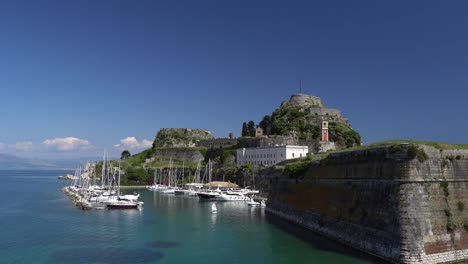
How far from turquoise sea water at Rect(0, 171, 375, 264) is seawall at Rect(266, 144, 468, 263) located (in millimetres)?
1982

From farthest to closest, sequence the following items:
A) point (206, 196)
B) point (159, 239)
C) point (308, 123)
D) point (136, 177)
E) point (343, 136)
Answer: point (136, 177) < point (308, 123) < point (343, 136) < point (206, 196) < point (159, 239)

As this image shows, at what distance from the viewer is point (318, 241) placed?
1173 inches

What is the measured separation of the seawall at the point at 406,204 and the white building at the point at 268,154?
46.9m

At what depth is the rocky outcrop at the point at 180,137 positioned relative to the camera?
13100 centimetres

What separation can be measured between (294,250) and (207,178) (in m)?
67.5

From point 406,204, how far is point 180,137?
113509 millimetres

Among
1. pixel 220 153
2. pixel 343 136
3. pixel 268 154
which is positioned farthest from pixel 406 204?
pixel 220 153

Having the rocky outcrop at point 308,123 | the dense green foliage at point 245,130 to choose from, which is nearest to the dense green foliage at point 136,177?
the dense green foliage at point 245,130

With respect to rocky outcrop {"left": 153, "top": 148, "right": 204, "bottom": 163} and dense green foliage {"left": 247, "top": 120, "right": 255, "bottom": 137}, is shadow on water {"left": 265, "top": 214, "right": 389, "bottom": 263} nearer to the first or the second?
dense green foliage {"left": 247, "top": 120, "right": 255, "bottom": 137}

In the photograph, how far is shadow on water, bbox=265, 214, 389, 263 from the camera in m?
24.6

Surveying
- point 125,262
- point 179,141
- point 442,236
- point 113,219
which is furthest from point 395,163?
point 179,141

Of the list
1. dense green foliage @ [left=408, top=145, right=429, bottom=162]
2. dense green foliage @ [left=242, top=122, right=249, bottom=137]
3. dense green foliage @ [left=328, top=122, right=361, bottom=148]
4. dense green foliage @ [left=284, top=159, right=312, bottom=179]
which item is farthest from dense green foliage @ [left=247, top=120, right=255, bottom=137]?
dense green foliage @ [left=408, top=145, right=429, bottom=162]

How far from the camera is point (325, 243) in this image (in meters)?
28.9

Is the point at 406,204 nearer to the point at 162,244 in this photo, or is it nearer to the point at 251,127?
the point at 162,244
